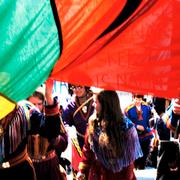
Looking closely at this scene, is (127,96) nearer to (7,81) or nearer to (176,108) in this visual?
(176,108)

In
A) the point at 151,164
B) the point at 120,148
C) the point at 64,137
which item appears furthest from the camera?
the point at 151,164

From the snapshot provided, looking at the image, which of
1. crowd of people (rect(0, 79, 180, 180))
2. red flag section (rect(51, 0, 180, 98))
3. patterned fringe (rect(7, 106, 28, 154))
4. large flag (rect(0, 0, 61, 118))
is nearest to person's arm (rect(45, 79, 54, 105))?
crowd of people (rect(0, 79, 180, 180))

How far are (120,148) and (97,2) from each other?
7.40 feet

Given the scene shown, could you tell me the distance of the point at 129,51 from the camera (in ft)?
6.87

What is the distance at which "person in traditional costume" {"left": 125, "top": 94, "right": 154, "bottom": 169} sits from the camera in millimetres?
7191

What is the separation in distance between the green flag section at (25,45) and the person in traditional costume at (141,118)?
5413 mm

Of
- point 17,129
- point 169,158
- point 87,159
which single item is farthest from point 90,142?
point 17,129

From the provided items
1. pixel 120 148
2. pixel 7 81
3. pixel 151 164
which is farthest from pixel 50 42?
pixel 151 164

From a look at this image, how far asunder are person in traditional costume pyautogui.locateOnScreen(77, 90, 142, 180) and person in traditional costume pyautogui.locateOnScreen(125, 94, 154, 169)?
10.3 ft

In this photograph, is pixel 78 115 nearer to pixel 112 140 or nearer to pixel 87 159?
pixel 87 159

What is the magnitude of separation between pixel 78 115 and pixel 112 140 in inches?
84.6

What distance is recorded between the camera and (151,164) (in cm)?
778

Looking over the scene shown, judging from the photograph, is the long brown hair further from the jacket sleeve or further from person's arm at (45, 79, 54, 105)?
person's arm at (45, 79, 54, 105)

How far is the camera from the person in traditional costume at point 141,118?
719 centimetres
